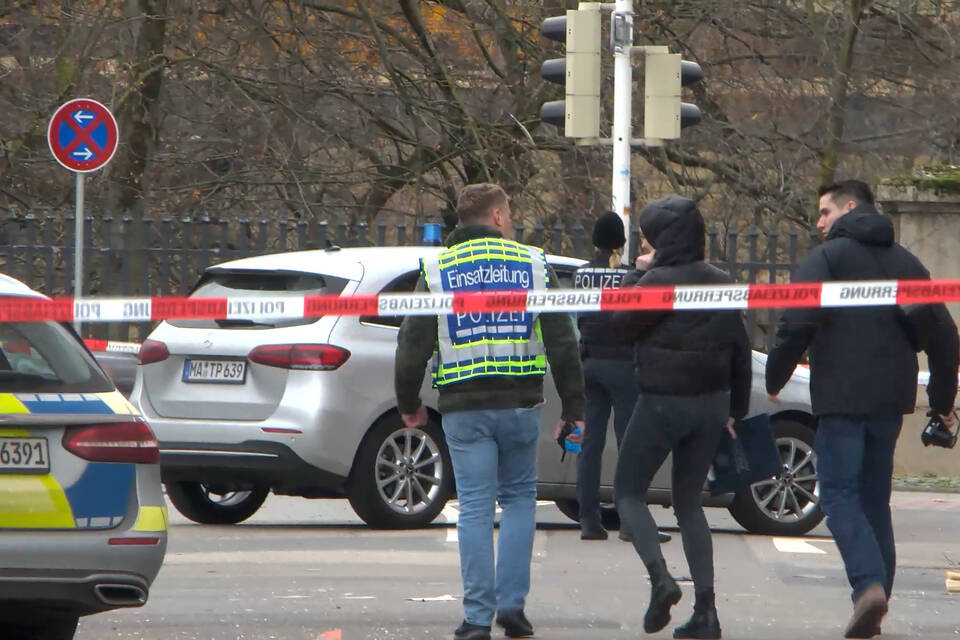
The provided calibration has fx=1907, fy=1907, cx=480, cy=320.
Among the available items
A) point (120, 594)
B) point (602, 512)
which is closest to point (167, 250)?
point (602, 512)

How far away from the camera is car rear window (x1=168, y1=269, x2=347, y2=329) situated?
997 centimetres

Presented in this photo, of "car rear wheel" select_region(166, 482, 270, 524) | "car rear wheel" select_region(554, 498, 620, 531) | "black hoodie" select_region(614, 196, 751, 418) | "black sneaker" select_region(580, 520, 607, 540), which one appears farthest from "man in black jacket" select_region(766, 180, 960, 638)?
"car rear wheel" select_region(166, 482, 270, 524)

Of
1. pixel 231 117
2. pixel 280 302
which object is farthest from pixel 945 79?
pixel 280 302

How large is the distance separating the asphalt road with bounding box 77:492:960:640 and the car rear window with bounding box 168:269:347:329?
3.69 ft

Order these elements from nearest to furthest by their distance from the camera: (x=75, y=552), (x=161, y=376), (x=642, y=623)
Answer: (x=75, y=552)
(x=642, y=623)
(x=161, y=376)

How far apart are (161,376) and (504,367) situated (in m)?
3.69

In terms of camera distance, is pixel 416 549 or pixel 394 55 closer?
pixel 416 549

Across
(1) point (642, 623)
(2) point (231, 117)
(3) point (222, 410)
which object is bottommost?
(1) point (642, 623)

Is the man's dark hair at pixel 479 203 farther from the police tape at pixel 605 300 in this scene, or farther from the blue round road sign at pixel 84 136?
the blue round road sign at pixel 84 136

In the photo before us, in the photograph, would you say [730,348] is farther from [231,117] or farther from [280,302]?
[231,117]

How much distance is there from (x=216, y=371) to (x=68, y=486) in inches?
157

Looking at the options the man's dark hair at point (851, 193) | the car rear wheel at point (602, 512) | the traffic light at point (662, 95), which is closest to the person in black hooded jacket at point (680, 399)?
the man's dark hair at point (851, 193)

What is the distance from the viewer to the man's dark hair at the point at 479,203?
7.02 metres

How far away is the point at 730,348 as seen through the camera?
723cm
